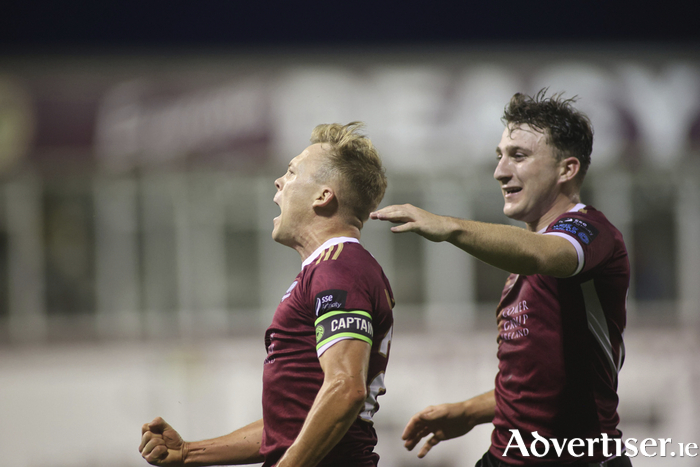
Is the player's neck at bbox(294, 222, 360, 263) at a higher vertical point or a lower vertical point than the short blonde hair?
lower

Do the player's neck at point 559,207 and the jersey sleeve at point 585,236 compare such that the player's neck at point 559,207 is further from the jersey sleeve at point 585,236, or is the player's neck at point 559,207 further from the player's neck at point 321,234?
the player's neck at point 321,234

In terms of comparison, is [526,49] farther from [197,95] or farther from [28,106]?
[28,106]

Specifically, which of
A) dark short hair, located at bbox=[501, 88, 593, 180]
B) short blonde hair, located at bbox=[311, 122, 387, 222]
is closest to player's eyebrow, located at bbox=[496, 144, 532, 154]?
dark short hair, located at bbox=[501, 88, 593, 180]

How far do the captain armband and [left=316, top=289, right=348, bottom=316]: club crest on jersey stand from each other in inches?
0.9

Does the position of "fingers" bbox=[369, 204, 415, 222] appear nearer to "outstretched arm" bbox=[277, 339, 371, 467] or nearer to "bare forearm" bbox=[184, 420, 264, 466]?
"outstretched arm" bbox=[277, 339, 371, 467]

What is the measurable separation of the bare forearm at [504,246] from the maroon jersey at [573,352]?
41cm

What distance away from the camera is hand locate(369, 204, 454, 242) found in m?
2.16

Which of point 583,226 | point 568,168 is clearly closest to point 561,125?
point 568,168

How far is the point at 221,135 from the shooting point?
1182cm

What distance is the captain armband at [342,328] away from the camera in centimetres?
226

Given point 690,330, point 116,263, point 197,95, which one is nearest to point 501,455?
point 690,330

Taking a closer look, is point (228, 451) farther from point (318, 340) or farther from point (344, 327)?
point (344, 327)

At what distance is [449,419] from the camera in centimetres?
333

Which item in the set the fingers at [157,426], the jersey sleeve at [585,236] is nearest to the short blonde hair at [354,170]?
the jersey sleeve at [585,236]
